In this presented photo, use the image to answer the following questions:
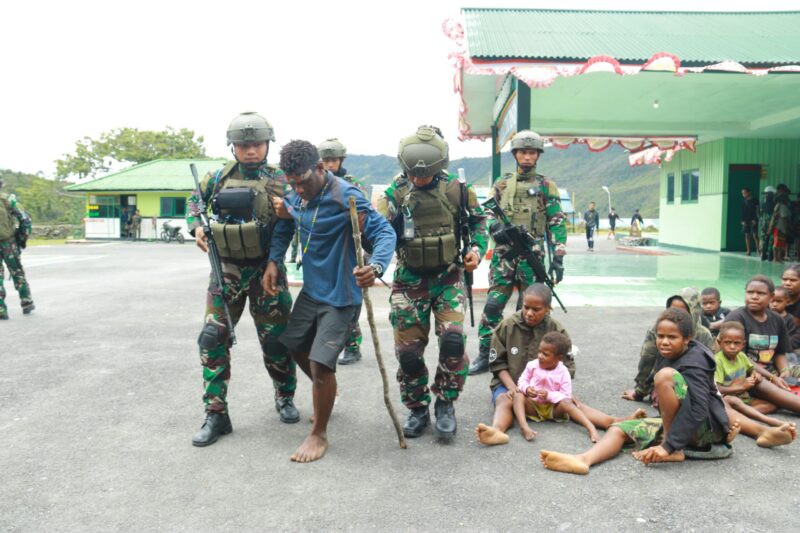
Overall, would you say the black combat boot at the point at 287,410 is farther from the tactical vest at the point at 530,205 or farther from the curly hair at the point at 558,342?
the tactical vest at the point at 530,205

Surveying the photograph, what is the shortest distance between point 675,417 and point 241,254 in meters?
2.74

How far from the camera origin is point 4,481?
132 inches

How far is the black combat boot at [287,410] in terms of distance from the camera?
4336 millimetres

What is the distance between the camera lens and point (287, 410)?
4.38 m

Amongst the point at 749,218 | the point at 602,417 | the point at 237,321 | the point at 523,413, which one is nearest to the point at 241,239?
the point at 237,321

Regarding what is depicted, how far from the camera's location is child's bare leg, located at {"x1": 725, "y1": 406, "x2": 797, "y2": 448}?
368 cm

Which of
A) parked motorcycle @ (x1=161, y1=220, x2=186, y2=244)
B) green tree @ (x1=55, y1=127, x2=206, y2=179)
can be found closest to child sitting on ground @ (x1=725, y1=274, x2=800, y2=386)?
parked motorcycle @ (x1=161, y1=220, x2=186, y2=244)

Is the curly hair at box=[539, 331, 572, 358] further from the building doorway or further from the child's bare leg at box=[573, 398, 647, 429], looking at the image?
the building doorway

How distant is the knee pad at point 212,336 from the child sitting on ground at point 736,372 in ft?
10.8

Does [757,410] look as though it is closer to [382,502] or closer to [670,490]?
[670,490]

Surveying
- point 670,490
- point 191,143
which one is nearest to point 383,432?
point 670,490

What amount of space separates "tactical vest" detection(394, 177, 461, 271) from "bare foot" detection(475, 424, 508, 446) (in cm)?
104

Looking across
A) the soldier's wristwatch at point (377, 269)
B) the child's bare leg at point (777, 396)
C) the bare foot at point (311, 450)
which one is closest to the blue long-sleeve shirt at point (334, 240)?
the soldier's wristwatch at point (377, 269)

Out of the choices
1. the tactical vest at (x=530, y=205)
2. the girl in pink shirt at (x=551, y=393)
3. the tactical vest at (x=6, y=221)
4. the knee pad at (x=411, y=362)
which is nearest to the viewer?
the knee pad at (x=411, y=362)
